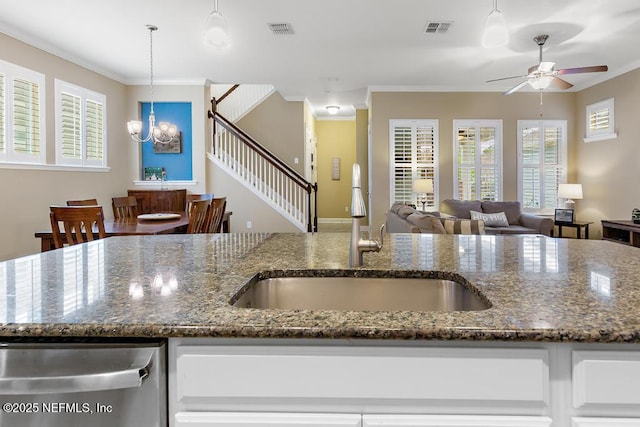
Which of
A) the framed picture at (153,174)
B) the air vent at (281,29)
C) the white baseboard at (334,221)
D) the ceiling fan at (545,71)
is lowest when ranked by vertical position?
the white baseboard at (334,221)

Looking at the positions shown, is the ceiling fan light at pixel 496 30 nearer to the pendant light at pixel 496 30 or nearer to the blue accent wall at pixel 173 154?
the pendant light at pixel 496 30

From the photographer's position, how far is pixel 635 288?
1.00 metres

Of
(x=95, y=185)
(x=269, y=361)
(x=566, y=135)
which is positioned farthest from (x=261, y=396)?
(x=566, y=135)

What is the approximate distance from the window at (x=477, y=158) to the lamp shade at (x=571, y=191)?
997 millimetres

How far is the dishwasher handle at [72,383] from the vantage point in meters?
0.73

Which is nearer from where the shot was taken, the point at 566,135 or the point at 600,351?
the point at 600,351

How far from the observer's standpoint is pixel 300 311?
0.85m

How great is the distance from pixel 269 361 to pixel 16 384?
459 mm

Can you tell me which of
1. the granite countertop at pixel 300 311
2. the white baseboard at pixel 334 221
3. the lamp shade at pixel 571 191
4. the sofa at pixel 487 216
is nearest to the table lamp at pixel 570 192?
the lamp shade at pixel 571 191

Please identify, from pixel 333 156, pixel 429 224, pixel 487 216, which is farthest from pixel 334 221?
pixel 429 224

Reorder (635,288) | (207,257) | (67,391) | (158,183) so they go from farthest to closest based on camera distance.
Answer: (158,183) → (207,257) → (635,288) → (67,391)

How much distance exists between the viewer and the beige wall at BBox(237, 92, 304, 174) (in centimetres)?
881

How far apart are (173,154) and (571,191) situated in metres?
6.75

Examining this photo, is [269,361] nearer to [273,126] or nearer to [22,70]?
[22,70]
